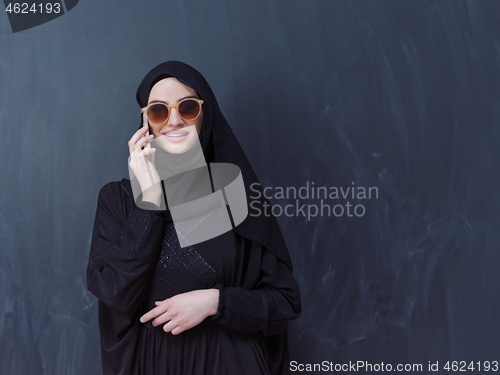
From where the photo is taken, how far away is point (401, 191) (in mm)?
1847

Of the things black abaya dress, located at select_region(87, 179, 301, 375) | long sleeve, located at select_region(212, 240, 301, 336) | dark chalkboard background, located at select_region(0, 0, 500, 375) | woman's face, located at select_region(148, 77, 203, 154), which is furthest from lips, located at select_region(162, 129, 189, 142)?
dark chalkboard background, located at select_region(0, 0, 500, 375)

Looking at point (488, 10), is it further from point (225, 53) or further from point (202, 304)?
point (202, 304)

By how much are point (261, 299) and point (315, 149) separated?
83 cm

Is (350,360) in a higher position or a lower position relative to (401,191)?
lower

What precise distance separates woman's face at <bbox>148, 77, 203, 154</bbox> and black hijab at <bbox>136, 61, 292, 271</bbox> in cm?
2

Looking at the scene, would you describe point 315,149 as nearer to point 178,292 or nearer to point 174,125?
point 174,125

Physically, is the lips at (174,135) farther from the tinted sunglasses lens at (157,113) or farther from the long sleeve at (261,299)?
the long sleeve at (261,299)

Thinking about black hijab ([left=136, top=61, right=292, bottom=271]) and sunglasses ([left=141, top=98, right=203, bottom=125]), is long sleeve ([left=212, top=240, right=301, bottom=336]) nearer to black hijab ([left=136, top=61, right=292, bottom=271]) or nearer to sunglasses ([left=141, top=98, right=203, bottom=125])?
black hijab ([left=136, top=61, right=292, bottom=271])

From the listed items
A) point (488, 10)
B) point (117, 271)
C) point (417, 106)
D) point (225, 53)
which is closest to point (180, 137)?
point (117, 271)

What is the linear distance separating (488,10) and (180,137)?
5.06 ft

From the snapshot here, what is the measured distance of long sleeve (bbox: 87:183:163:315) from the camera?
1.09 m

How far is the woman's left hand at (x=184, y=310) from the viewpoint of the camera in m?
1.13

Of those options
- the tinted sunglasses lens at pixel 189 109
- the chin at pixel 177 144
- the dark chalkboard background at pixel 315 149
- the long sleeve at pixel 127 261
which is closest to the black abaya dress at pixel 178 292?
the long sleeve at pixel 127 261

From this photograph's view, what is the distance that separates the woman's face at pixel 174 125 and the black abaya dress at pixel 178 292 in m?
0.19
